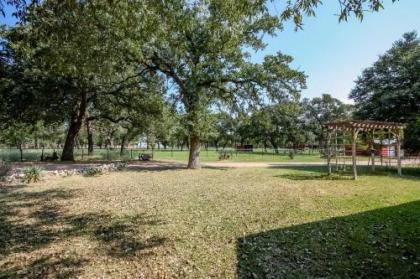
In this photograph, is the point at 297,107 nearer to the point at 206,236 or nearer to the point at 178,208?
the point at 178,208

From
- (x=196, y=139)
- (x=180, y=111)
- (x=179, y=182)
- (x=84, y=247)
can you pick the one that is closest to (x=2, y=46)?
(x=180, y=111)

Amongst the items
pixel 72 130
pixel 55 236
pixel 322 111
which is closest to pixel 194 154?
pixel 72 130

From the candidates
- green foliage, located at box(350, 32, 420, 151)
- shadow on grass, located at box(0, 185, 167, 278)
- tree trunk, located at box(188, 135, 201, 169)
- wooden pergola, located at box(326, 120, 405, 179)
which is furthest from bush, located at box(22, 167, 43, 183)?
green foliage, located at box(350, 32, 420, 151)

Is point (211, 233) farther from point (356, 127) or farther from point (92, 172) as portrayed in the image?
point (92, 172)

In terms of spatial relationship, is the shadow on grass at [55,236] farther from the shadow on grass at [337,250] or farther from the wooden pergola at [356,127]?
the wooden pergola at [356,127]

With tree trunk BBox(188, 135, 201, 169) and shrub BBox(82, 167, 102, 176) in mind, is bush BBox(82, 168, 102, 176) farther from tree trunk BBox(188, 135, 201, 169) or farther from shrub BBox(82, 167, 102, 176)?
tree trunk BBox(188, 135, 201, 169)

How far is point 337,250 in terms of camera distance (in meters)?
4.96

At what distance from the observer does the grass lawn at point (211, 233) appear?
446 cm

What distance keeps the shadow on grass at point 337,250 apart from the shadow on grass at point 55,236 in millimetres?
1766

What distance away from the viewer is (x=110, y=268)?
4520 mm

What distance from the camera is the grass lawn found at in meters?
4.46

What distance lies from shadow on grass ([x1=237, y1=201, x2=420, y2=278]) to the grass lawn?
0.05ft

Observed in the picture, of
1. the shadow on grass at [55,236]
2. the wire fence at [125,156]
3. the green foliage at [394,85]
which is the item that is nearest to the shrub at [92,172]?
the shadow on grass at [55,236]

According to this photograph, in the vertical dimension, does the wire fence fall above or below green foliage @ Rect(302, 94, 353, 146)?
below
